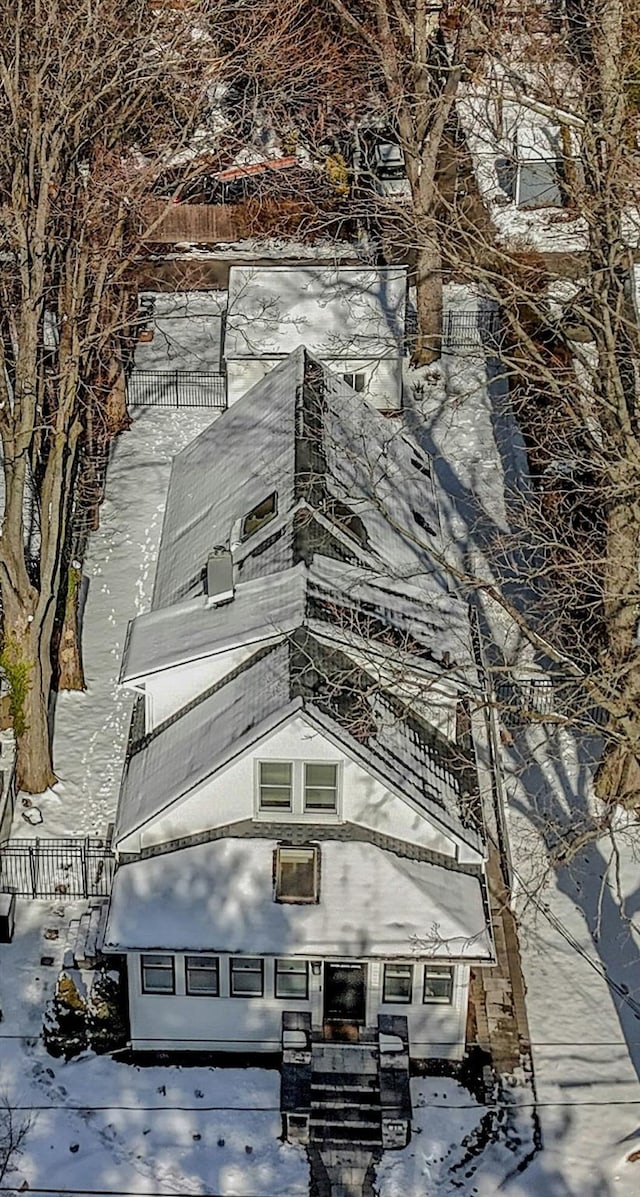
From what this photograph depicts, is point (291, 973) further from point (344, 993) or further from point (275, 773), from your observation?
point (275, 773)

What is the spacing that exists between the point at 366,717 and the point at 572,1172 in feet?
24.6

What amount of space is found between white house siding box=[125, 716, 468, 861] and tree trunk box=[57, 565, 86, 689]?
8.28 meters

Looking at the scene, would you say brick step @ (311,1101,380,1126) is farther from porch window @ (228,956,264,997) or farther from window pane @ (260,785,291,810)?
window pane @ (260,785,291,810)

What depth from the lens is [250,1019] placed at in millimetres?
24703

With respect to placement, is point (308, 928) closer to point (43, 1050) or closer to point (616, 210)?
point (43, 1050)

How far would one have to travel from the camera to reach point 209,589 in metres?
26.7

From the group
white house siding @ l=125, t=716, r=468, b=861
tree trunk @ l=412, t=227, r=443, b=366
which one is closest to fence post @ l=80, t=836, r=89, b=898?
white house siding @ l=125, t=716, r=468, b=861

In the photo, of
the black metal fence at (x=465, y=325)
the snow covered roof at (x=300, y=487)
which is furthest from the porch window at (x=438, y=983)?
the black metal fence at (x=465, y=325)

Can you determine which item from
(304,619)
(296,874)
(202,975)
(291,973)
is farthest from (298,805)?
(202,975)

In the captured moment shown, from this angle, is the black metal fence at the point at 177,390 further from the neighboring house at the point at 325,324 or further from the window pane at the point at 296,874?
the window pane at the point at 296,874

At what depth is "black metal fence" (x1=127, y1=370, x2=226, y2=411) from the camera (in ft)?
136

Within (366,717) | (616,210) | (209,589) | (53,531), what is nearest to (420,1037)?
(366,717)

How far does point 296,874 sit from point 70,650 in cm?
992

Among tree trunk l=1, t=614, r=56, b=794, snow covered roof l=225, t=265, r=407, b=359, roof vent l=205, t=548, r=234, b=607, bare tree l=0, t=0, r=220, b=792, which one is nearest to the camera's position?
bare tree l=0, t=0, r=220, b=792
